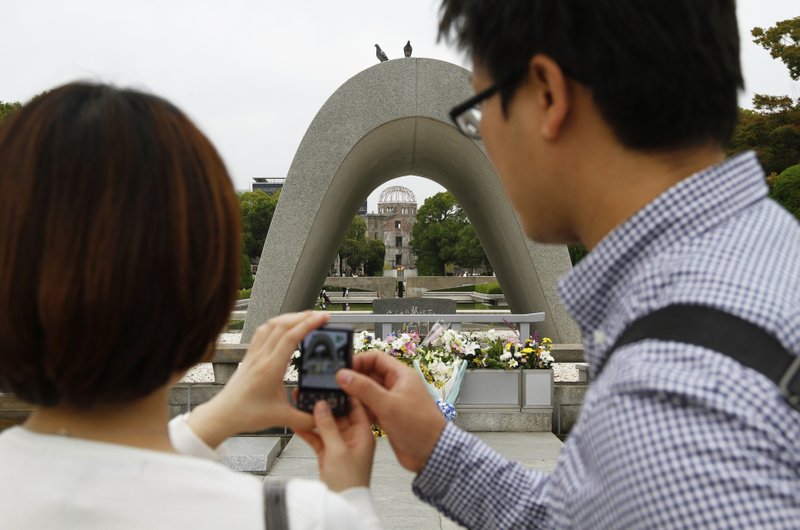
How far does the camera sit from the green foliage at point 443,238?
2079 inches

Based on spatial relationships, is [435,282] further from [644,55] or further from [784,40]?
[644,55]

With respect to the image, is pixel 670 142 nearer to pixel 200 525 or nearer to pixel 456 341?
pixel 200 525

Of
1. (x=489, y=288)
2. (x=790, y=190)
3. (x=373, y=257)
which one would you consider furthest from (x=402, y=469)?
(x=373, y=257)

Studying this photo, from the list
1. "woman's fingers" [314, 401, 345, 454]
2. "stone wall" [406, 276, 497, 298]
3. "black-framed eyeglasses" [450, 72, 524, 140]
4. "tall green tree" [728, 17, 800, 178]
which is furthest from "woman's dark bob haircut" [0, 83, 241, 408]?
"stone wall" [406, 276, 497, 298]

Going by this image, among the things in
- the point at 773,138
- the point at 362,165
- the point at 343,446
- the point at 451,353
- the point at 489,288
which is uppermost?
the point at 773,138

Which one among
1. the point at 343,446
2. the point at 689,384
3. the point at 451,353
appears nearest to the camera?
the point at 689,384

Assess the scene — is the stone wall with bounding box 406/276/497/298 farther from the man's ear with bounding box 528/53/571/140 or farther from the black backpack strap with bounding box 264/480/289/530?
the black backpack strap with bounding box 264/480/289/530

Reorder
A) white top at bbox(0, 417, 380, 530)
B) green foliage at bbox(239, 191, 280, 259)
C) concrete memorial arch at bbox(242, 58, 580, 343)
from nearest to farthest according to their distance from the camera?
white top at bbox(0, 417, 380, 530) < concrete memorial arch at bbox(242, 58, 580, 343) < green foliage at bbox(239, 191, 280, 259)

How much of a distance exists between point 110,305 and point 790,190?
1747 cm

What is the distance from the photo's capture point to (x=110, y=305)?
3.26 feet

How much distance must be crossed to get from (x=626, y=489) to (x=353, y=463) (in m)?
0.56

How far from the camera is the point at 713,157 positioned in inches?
48.2

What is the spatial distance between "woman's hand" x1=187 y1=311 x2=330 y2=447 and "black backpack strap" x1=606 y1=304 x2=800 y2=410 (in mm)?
643

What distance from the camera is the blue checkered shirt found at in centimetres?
87
